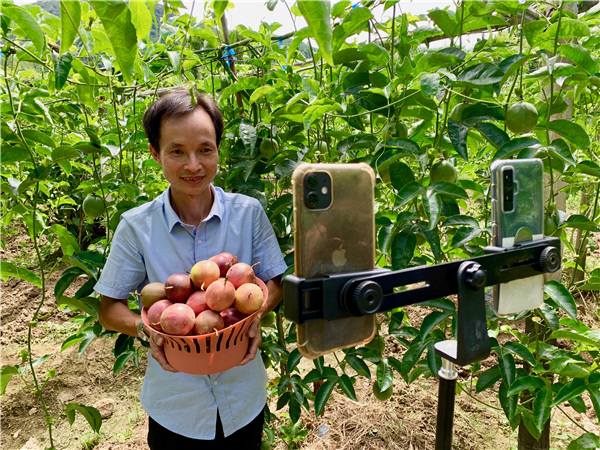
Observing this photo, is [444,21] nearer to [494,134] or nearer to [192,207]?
[494,134]

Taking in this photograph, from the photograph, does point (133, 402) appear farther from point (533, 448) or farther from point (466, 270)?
point (466, 270)

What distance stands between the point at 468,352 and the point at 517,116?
0.77 metres

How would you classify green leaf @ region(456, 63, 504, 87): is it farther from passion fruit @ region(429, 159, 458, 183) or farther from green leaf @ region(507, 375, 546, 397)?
green leaf @ region(507, 375, 546, 397)

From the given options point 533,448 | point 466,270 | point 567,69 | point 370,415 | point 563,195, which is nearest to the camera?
point 466,270

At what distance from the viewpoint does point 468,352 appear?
0.59m

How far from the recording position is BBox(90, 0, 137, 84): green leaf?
0.59 meters

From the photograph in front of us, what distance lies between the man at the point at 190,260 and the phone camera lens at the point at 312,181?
2.59ft

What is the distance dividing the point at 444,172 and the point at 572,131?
0.34 meters

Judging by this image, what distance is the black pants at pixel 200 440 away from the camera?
53.8 inches

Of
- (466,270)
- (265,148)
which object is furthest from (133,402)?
(466,270)

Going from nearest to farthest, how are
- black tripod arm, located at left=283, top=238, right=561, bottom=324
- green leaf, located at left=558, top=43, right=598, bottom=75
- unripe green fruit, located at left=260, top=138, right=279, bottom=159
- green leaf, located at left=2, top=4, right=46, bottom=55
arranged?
black tripod arm, located at left=283, top=238, right=561, bottom=324, green leaf, located at left=2, top=4, right=46, bottom=55, green leaf, located at left=558, top=43, right=598, bottom=75, unripe green fruit, located at left=260, top=138, right=279, bottom=159

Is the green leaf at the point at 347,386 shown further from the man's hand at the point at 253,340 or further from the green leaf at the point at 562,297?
the green leaf at the point at 562,297

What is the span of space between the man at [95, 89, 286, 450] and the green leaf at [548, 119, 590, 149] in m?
0.88

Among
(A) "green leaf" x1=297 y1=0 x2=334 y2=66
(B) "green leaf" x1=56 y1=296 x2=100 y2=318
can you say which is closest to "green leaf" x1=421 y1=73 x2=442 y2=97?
(A) "green leaf" x1=297 y1=0 x2=334 y2=66
